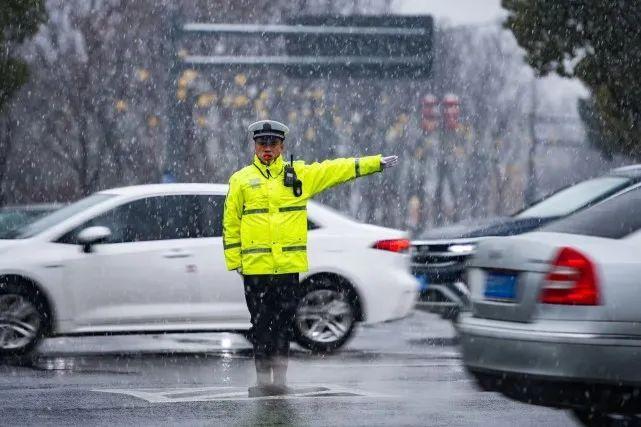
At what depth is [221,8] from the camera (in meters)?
34.8

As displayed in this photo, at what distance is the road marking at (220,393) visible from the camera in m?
9.31

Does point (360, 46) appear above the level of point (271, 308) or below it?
above

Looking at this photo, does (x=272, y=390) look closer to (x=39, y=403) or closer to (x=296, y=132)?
(x=39, y=403)

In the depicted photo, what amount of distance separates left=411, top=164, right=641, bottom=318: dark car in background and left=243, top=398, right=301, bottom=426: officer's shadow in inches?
162

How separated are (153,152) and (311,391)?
1073 inches

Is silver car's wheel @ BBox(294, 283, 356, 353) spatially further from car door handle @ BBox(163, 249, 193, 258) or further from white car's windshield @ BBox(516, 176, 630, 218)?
white car's windshield @ BBox(516, 176, 630, 218)

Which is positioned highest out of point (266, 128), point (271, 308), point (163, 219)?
point (266, 128)

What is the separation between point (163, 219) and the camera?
12.7 metres

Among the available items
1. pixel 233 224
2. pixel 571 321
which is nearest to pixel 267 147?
pixel 233 224

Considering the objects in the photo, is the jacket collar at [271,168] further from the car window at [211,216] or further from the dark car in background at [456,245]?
the dark car in background at [456,245]

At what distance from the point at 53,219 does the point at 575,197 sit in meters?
4.92

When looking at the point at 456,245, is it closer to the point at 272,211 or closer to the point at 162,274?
the point at 162,274

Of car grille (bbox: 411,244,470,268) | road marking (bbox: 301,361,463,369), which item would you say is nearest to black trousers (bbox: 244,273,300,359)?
road marking (bbox: 301,361,463,369)

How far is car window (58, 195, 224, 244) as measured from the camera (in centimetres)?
1255
